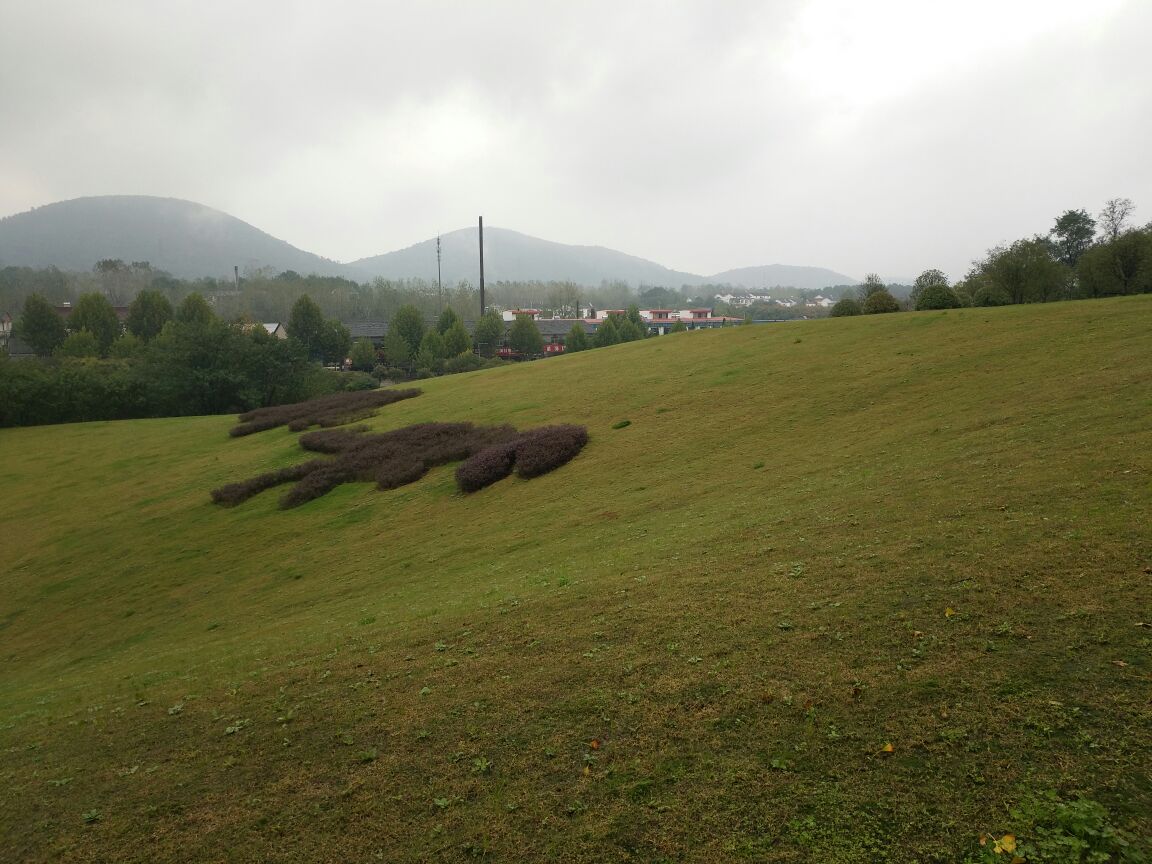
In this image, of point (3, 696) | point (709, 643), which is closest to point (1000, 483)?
point (709, 643)

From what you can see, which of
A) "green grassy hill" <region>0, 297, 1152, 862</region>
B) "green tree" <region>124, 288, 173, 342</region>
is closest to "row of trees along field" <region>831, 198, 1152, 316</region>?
"green grassy hill" <region>0, 297, 1152, 862</region>

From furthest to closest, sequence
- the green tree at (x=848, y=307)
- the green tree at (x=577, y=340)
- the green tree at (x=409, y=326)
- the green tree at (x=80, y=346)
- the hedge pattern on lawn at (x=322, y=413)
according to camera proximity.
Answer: the green tree at (x=577, y=340) < the green tree at (x=409, y=326) < the green tree at (x=80, y=346) < the green tree at (x=848, y=307) < the hedge pattern on lawn at (x=322, y=413)

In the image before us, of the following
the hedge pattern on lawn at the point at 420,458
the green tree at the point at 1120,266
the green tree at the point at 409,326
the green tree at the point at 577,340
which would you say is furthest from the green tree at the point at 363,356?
the green tree at the point at 1120,266

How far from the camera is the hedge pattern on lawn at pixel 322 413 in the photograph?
119 feet

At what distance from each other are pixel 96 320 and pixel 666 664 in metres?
107

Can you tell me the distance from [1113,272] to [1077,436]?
120 ft

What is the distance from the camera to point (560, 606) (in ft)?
31.0

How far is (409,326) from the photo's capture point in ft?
315

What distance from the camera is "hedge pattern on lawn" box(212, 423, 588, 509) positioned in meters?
21.0

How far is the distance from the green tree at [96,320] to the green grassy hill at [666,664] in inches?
3429

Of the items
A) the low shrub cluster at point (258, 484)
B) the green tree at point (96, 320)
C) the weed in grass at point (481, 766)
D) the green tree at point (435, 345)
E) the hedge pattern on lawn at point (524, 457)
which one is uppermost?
the green tree at point (96, 320)

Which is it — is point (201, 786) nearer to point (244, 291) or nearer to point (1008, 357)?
point (1008, 357)

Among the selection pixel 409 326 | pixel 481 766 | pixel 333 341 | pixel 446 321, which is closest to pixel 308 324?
pixel 333 341

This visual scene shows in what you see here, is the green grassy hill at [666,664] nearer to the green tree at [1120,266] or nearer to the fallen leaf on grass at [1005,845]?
the fallen leaf on grass at [1005,845]
